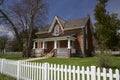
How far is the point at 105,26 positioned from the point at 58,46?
9096 millimetres

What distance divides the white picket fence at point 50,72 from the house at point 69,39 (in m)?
18.3

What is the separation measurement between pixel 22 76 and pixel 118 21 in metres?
25.2

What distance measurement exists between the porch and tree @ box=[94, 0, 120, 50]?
16.0 feet

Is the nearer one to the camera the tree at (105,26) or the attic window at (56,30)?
the tree at (105,26)

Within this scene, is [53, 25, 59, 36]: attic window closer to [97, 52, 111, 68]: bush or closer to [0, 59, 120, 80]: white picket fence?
[97, 52, 111, 68]: bush

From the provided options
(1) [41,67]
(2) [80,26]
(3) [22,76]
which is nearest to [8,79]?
(3) [22,76]

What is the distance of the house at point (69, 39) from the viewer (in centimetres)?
2905

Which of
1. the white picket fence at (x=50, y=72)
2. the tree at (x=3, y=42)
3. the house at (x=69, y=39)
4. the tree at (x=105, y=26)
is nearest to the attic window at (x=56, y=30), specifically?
the house at (x=69, y=39)

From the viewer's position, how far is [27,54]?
33.2 metres

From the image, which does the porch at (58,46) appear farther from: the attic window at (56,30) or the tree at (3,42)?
the tree at (3,42)

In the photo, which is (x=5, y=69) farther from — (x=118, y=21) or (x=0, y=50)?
(x=0, y=50)

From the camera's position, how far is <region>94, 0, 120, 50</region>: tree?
29.8 metres

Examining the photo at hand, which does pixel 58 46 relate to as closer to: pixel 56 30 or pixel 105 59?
pixel 56 30

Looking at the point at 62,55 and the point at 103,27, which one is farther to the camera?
the point at 103,27
